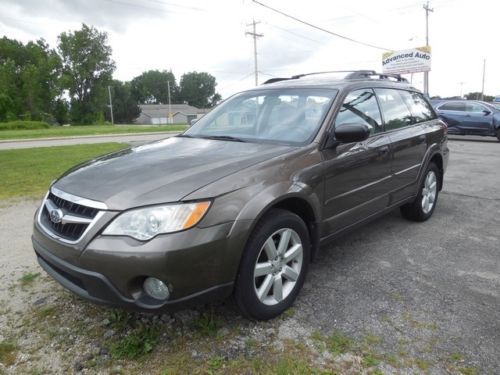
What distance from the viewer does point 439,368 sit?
7.29 feet

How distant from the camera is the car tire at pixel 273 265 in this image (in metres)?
2.42

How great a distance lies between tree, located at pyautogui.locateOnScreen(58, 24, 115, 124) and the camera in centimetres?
6216

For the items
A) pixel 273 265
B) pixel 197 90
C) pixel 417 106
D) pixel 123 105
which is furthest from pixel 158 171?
pixel 197 90

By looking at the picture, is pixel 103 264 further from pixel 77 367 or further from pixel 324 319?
pixel 324 319

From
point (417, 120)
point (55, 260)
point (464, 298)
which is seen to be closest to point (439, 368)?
point (464, 298)

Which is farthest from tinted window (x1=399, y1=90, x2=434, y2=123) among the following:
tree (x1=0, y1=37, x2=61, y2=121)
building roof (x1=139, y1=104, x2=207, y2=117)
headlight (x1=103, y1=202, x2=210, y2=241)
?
building roof (x1=139, y1=104, x2=207, y2=117)

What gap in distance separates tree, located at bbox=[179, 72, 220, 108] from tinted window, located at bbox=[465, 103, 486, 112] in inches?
3712

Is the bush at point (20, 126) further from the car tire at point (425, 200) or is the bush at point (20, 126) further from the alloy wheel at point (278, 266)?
the alloy wheel at point (278, 266)

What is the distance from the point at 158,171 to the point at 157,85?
110462mm

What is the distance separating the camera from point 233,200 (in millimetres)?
2307

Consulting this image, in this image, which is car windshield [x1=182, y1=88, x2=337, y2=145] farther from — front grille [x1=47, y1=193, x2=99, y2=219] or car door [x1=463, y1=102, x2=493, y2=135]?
car door [x1=463, y1=102, x2=493, y2=135]

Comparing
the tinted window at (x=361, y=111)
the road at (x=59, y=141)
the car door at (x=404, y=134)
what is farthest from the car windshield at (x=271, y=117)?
the road at (x=59, y=141)

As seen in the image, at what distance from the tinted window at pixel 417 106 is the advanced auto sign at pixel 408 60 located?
94.0ft

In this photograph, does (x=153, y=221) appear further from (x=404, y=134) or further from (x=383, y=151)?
(x=404, y=134)
